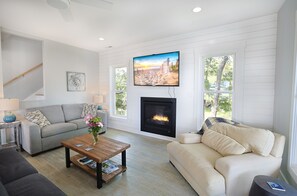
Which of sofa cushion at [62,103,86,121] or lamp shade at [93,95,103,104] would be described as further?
lamp shade at [93,95,103,104]

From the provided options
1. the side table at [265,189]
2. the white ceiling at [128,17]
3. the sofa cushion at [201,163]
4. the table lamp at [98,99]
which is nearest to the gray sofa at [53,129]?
the table lamp at [98,99]

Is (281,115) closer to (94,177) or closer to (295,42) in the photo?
(295,42)

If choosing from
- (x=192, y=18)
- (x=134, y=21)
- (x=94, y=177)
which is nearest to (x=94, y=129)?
(x=94, y=177)

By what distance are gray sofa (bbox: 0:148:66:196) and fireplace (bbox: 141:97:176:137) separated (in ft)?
9.36

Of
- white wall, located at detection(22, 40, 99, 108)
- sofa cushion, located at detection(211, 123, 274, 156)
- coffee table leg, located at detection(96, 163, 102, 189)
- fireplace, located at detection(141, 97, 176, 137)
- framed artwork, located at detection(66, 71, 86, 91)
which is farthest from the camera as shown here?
framed artwork, located at detection(66, 71, 86, 91)

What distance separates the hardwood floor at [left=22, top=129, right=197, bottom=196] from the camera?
2037 mm

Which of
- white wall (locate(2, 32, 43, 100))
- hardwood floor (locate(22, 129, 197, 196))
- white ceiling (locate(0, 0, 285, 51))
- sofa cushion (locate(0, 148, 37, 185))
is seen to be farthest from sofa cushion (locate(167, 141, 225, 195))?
white wall (locate(2, 32, 43, 100))

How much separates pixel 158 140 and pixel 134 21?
291cm

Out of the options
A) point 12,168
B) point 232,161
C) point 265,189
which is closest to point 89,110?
point 12,168

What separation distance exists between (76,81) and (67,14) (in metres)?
2.57

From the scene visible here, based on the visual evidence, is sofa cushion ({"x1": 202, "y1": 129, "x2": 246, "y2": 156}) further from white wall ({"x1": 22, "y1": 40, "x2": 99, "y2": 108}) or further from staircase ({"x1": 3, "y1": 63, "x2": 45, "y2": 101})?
staircase ({"x1": 3, "y1": 63, "x2": 45, "y2": 101})

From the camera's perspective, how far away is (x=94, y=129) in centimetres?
249

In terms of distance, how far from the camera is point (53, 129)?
332 centimetres

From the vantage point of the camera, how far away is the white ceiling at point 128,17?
2.36 meters
